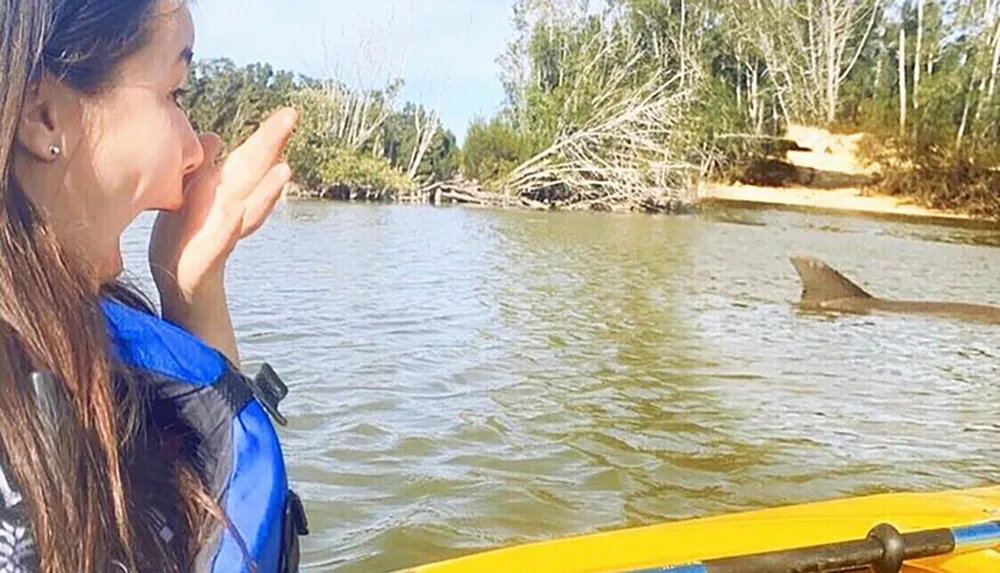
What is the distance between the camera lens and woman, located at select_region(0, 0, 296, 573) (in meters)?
1.01

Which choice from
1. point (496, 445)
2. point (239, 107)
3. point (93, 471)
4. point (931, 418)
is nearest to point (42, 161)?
point (93, 471)

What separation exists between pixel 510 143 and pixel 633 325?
21.6 m

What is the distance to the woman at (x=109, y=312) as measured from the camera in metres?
1.01

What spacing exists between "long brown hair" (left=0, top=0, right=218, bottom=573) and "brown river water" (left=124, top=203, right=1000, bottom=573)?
0.28m

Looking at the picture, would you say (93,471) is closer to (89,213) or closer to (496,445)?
(89,213)

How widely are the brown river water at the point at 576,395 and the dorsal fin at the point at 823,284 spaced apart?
1.38ft

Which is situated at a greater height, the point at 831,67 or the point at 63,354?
the point at 831,67

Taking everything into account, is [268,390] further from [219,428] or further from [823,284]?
[823,284]

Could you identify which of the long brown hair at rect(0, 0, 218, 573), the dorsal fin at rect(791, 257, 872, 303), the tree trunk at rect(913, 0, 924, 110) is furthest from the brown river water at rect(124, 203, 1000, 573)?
the tree trunk at rect(913, 0, 924, 110)

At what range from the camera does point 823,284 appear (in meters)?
10.1

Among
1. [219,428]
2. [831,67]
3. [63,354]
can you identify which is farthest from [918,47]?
[63,354]

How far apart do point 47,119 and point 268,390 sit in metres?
0.37

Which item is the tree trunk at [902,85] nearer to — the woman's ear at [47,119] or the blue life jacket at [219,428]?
the blue life jacket at [219,428]

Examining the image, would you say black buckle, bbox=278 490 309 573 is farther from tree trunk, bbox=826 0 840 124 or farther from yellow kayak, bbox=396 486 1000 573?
tree trunk, bbox=826 0 840 124
